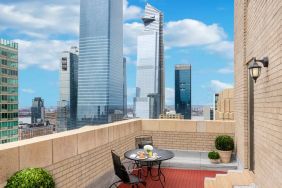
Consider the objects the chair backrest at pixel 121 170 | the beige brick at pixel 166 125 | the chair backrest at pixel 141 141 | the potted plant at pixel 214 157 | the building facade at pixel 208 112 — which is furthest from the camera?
the building facade at pixel 208 112

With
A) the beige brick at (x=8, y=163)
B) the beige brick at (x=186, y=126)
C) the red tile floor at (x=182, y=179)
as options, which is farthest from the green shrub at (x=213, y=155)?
the beige brick at (x=8, y=163)

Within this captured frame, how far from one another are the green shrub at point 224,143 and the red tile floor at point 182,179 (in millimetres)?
836

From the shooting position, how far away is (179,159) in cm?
964

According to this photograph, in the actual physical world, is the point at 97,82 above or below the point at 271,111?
above

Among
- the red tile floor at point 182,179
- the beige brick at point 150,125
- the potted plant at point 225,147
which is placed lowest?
the red tile floor at point 182,179

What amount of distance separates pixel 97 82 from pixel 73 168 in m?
193

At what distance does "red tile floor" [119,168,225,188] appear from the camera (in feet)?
24.7

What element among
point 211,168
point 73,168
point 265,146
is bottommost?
point 211,168

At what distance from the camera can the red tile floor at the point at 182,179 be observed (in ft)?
24.7

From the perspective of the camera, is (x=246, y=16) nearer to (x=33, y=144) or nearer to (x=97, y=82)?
(x=33, y=144)

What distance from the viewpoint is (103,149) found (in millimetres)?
6676

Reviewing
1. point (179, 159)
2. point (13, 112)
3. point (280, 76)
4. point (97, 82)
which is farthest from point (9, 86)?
point (97, 82)

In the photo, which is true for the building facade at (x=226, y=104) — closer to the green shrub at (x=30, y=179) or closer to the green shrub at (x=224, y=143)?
the green shrub at (x=224, y=143)

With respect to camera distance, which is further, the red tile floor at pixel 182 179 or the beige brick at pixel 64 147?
the red tile floor at pixel 182 179
